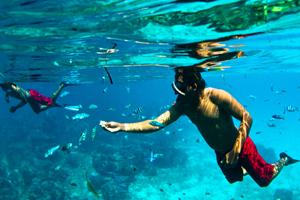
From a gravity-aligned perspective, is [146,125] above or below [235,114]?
below

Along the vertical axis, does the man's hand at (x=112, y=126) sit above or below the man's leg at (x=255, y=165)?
above

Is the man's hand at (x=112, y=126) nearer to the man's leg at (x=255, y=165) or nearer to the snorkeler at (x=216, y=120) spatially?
the snorkeler at (x=216, y=120)

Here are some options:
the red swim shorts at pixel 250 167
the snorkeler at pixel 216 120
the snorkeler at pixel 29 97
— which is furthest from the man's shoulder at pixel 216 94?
the snorkeler at pixel 29 97

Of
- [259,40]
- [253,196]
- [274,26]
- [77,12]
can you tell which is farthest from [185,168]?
[77,12]

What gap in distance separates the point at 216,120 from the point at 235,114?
53cm

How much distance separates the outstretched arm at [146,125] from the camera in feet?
23.1

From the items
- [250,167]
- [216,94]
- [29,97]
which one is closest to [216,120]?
[216,94]

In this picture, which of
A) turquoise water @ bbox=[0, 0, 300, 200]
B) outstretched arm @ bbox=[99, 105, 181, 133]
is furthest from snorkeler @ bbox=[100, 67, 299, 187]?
turquoise water @ bbox=[0, 0, 300, 200]

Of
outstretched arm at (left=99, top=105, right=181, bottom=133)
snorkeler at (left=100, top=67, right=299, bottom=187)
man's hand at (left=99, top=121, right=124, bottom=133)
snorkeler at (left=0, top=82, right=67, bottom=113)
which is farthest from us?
snorkeler at (left=0, top=82, right=67, bottom=113)

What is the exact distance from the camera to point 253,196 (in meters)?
26.2

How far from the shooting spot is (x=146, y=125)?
309 inches

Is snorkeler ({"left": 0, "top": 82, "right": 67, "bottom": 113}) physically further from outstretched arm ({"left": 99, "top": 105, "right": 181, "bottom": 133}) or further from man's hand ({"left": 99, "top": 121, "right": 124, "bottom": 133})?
man's hand ({"left": 99, "top": 121, "right": 124, "bottom": 133})

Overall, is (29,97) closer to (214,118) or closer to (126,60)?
(126,60)

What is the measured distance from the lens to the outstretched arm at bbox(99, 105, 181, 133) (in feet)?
23.1
